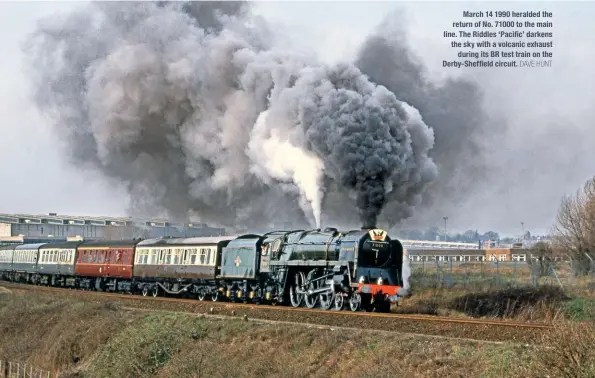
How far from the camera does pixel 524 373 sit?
935 centimetres

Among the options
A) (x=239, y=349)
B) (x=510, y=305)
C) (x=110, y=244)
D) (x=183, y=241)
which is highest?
(x=183, y=241)

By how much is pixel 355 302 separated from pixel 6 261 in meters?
40.4

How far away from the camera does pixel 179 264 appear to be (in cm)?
2961

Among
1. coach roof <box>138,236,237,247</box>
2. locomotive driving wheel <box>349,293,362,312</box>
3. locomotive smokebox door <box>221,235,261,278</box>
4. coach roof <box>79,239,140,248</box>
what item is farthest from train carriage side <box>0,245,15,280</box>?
locomotive driving wheel <box>349,293,362,312</box>

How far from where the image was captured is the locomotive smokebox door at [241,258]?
81.7ft

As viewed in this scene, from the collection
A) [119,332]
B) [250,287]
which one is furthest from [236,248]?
→ [119,332]

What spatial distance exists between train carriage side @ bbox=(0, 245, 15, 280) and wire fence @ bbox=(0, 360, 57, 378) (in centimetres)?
3259

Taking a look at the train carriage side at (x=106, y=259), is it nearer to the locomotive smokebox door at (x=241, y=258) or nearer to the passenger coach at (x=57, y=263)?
the passenger coach at (x=57, y=263)

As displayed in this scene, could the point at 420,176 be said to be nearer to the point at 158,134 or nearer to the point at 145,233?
the point at 158,134

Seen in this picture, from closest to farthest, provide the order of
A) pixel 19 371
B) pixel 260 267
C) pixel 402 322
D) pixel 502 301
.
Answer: pixel 402 322 → pixel 19 371 → pixel 502 301 → pixel 260 267

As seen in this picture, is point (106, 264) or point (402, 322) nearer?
point (402, 322)

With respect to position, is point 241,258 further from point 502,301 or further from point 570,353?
point 570,353

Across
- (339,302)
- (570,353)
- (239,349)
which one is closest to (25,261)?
(339,302)

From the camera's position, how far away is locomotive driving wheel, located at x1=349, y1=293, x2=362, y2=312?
20188 mm
